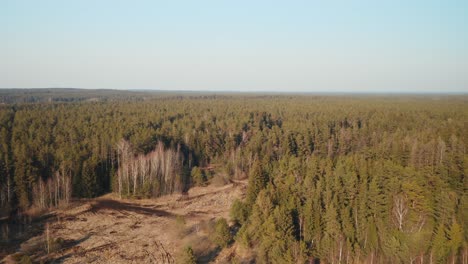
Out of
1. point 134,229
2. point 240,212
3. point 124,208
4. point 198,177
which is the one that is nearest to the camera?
point 240,212

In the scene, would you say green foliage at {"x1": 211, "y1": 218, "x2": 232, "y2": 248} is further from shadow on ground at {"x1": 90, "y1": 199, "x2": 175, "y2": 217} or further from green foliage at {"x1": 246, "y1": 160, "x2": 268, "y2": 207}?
shadow on ground at {"x1": 90, "y1": 199, "x2": 175, "y2": 217}

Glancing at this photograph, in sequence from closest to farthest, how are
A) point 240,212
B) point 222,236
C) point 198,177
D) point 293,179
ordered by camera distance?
point 222,236 < point 240,212 < point 293,179 < point 198,177

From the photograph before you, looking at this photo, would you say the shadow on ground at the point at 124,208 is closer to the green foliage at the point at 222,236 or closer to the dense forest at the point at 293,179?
the dense forest at the point at 293,179

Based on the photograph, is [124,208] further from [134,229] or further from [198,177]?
[198,177]

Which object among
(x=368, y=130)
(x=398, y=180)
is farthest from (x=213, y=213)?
(x=368, y=130)

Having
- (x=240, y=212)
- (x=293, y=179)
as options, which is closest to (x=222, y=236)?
(x=240, y=212)

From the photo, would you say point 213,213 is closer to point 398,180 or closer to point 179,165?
point 179,165

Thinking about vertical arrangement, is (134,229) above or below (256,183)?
below

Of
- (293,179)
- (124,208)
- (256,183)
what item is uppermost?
(293,179)
